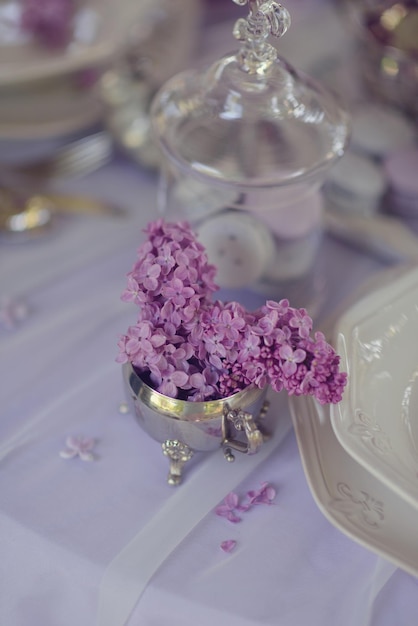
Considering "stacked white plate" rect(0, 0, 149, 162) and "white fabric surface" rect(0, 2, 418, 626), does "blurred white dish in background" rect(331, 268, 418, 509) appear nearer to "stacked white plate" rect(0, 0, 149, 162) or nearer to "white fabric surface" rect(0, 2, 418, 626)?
"white fabric surface" rect(0, 2, 418, 626)

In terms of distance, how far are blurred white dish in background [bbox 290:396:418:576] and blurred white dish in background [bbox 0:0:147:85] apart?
451mm

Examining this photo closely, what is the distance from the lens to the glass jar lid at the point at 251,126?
1.82 feet

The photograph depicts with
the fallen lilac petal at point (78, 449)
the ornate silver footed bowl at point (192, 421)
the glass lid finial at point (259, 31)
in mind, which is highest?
the glass lid finial at point (259, 31)

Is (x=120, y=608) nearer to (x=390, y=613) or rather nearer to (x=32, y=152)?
(x=390, y=613)

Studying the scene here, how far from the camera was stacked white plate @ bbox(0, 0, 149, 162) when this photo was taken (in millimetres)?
756

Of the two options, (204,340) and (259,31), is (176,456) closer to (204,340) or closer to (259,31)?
(204,340)

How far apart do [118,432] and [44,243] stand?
27 centimetres

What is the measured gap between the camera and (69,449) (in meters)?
0.52

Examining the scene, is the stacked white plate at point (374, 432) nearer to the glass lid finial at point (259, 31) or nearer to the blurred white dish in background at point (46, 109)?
the glass lid finial at point (259, 31)

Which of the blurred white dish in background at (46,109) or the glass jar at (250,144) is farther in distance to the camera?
the blurred white dish in background at (46,109)

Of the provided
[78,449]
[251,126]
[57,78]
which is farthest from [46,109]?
[78,449]

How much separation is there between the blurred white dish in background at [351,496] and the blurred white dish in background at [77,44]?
1.48ft

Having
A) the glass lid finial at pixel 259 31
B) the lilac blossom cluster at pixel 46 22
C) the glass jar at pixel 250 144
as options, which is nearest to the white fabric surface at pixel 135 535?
the glass jar at pixel 250 144

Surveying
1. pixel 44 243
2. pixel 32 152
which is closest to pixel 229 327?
pixel 44 243
